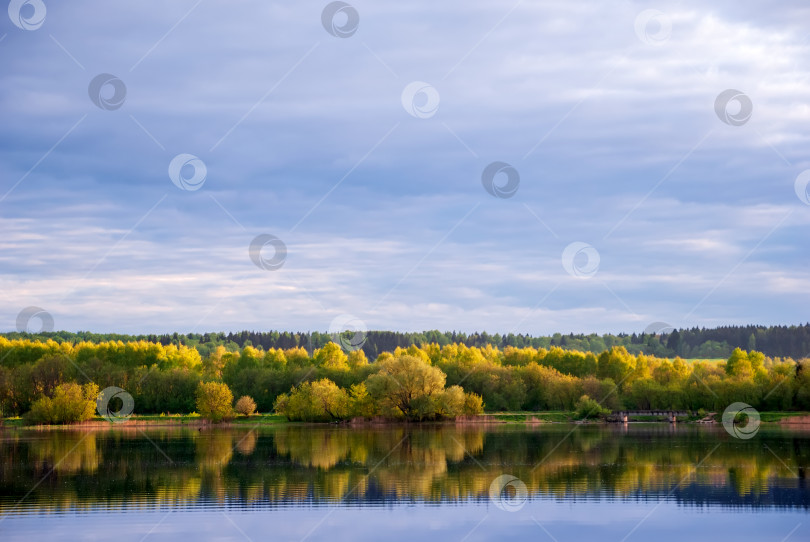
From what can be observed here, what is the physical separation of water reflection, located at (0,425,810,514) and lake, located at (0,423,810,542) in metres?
0.14

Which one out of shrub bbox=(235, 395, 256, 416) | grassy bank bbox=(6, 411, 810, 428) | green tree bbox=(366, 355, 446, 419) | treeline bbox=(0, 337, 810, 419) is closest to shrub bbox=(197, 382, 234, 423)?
grassy bank bbox=(6, 411, 810, 428)

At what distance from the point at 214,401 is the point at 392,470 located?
7028cm

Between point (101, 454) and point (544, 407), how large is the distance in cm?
8254

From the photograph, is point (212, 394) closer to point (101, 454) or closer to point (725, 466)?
point (101, 454)

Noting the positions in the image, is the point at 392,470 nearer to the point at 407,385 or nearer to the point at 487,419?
the point at 407,385

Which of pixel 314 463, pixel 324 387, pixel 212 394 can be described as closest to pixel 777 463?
pixel 314 463

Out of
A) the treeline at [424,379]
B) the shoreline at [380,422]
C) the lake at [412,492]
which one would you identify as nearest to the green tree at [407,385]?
the treeline at [424,379]

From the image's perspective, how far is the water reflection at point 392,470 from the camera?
40094mm

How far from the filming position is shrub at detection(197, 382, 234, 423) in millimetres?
115875

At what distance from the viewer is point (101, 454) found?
64.3 m

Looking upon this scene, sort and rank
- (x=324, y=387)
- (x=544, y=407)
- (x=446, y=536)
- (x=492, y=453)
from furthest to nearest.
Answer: (x=544, y=407) < (x=324, y=387) < (x=492, y=453) < (x=446, y=536)

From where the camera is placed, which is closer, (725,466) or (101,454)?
(725,466)

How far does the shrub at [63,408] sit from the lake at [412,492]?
43524mm

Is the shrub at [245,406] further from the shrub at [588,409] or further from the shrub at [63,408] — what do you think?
the shrub at [588,409]
